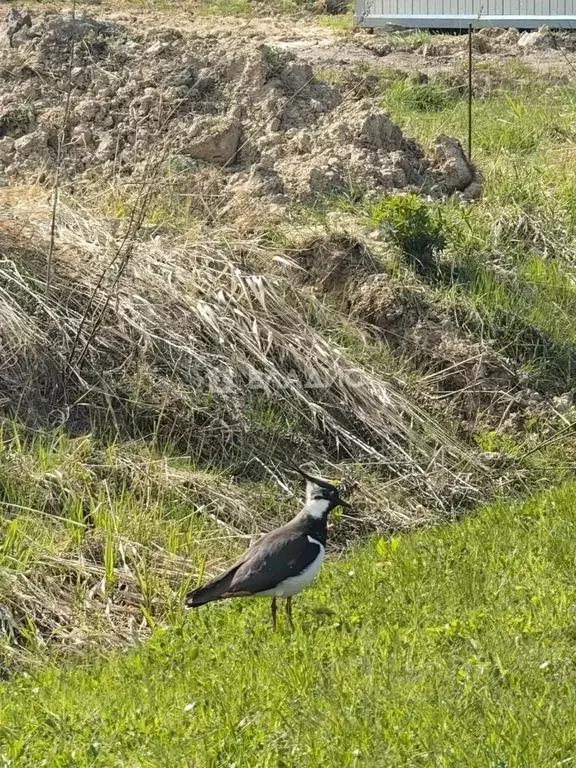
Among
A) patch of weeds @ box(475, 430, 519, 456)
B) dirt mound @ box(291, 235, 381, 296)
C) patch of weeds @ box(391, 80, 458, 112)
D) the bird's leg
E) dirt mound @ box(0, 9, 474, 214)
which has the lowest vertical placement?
patch of weeds @ box(475, 430, 519, 456)

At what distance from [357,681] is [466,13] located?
1624cm

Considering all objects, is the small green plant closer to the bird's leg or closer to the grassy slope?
the grassy slope

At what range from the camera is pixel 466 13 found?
2008 centimetres

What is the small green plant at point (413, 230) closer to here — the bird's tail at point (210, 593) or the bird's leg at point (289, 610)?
the bird's leg at point (289, 610)

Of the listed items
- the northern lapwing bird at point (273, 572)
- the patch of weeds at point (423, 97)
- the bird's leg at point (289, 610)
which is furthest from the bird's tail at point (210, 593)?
the patch of weeds at point (423, 97)

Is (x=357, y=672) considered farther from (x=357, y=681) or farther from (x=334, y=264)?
(x=334, y=264)

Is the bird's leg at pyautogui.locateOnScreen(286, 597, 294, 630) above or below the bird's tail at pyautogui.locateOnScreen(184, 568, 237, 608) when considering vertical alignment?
below

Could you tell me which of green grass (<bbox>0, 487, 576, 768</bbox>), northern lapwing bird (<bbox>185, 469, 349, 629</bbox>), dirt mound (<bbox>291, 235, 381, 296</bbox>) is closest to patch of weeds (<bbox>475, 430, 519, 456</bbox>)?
dirt mound (<bbox>291, 235, 381, 296</bbox>)

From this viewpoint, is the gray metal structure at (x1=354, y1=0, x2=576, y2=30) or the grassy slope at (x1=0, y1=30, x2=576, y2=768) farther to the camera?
the gray metal structure at (x1=354, y1=0, x2=576, y2=30)

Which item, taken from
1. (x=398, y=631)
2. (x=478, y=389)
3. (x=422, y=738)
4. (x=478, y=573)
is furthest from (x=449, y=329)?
(x=422, y=738)

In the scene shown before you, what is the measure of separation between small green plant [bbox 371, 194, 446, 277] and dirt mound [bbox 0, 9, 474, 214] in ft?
3.14

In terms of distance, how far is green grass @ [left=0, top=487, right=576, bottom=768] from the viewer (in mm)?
4934

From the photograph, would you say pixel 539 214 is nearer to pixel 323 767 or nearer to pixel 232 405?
pixel 232 405

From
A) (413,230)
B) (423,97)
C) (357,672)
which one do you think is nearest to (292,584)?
(357,672)
